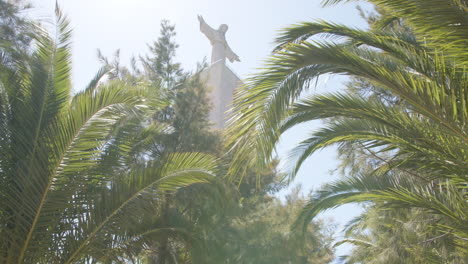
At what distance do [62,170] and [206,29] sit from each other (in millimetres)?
22240

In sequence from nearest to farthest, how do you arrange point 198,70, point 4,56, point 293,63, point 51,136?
point 293,63
point 51,136
point 4,56
point 198,70

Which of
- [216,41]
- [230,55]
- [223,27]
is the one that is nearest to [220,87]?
[216,41]

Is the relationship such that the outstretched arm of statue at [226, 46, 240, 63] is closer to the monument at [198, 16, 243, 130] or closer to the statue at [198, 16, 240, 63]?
the monument at [198, 16, 243, 130]

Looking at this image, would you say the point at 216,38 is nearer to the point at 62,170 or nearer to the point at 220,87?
the point at 220,87

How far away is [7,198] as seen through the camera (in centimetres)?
596

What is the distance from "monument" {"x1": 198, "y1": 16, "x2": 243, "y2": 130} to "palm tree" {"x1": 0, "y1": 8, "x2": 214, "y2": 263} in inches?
456

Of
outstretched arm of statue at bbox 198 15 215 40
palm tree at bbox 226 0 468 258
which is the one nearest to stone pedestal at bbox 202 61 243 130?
outstretched arm of statue at bbox 198 15 215 40

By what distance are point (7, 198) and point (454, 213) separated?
5.13 m

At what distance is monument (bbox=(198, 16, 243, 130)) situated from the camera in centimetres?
2172

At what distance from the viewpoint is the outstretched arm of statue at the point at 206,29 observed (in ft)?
89.0

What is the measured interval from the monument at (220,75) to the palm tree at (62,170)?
11590 mm

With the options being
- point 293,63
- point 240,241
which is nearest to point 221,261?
point 240,241

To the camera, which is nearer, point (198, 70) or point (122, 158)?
point (122, 158)

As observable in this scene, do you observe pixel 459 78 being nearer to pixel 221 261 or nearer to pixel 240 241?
pixel 221 261
